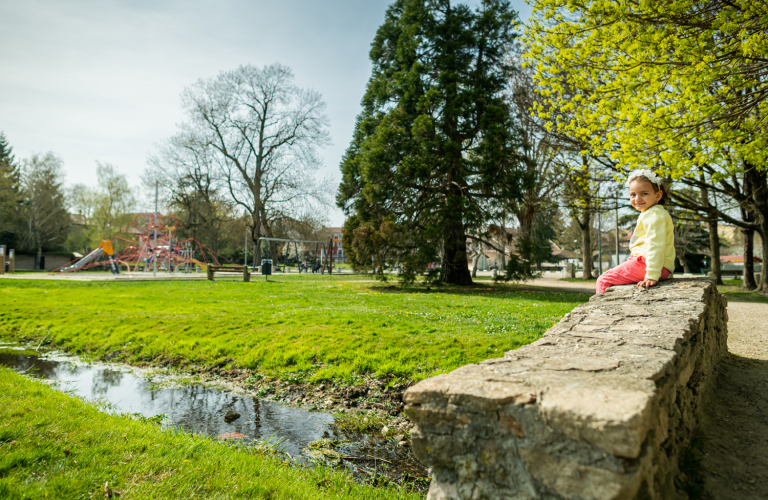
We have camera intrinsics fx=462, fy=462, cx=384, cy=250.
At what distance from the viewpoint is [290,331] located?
28.7 ft

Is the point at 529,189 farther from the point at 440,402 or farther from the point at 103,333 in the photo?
the point at 440,402

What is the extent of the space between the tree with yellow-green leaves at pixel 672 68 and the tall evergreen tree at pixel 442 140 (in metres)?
7.26

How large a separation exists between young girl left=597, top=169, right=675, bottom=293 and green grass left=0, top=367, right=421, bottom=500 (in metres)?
3.32

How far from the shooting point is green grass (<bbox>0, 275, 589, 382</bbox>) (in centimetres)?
697

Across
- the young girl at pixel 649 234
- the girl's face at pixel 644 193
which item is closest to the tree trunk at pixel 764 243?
the young girl at pixel 649 234

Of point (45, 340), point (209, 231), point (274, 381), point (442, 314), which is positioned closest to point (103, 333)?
point (45, 340)

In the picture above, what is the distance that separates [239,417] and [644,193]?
5215 mm

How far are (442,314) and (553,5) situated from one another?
278 inches

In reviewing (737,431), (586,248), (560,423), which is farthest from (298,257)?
(560,423)

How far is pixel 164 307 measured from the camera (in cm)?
1218

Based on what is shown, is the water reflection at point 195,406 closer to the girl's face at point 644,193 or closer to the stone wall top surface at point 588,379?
the stone wall top surface at point 588,379

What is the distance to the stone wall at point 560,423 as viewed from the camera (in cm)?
177

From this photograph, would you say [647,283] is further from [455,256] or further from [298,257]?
[298,257]

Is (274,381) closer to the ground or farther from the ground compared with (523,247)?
closer to the ground
